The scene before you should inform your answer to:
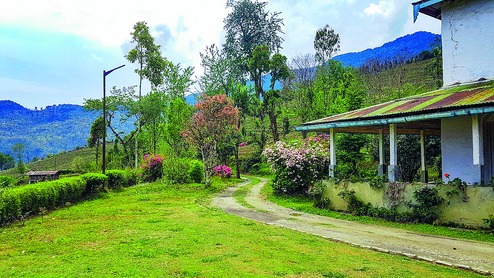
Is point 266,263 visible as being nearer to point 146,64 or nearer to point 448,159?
point 448,159

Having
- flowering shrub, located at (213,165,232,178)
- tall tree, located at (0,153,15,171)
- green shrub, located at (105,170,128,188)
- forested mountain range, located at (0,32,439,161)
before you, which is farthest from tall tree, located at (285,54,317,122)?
tall tree, located at (0,153,15,171)

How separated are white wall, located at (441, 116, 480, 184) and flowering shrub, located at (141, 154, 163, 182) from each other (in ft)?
69.1

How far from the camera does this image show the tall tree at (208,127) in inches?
898

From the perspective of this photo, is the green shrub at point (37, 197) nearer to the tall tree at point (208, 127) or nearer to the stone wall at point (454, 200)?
the tall tree at point (208, 127)

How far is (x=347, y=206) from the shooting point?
13359 mm

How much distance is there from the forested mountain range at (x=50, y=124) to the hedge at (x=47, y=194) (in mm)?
92276

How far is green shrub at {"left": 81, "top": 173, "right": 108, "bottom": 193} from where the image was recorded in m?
18.9

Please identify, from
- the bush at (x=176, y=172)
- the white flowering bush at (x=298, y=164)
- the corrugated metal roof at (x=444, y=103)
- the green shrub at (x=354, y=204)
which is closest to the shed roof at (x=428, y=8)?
the corrugated metal roof at (x=444, y=103)

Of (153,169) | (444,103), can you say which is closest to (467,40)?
(444,103)

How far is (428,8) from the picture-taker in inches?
586

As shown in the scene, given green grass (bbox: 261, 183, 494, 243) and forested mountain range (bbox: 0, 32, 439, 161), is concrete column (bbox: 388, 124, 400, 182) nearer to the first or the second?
green grass (bbox: 261, 183, 494, 243)

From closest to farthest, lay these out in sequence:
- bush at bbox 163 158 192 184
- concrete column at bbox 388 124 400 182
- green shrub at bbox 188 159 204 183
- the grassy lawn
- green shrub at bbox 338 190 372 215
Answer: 1. the grassy lawn
2. concrete column at bbox 388 124 400 182
3. green shrub at bbox 338 190 372 215
4. bush at bbox 163 158 192 184
5. green shrub at bbox 188 159 204 183

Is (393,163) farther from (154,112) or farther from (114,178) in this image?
(154,112)

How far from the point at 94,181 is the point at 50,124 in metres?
142
